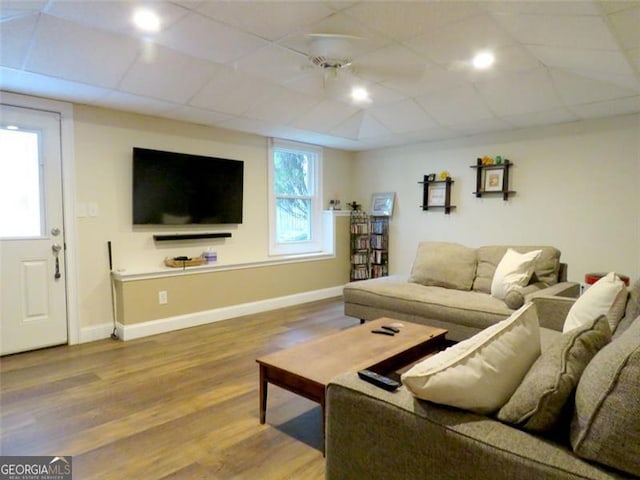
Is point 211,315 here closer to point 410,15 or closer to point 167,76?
point 167,76

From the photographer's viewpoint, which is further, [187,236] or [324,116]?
[324,116]

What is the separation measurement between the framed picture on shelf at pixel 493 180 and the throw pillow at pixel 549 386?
3.86 meters

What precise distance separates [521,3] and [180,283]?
3.58 meters

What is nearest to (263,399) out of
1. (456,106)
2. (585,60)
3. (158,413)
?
(158,413)

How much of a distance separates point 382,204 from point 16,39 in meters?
4.37

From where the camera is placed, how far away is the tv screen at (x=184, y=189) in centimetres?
393

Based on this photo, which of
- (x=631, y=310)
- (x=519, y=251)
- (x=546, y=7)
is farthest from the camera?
(x=519, y=251)

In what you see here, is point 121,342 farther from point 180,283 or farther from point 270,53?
point 270,53

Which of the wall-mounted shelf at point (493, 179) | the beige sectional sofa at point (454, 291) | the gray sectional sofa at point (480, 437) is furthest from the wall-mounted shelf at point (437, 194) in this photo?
the gray sectional sofa at point (480, 437)

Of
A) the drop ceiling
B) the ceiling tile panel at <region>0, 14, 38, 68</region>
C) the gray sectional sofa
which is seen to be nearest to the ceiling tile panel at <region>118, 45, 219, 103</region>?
the drop ceiling

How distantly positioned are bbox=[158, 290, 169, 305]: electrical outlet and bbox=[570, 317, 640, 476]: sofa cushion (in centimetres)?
366

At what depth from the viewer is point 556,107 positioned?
3.76 m

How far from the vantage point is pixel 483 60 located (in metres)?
3.01

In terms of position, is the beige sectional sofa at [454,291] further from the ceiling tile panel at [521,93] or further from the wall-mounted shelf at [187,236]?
the wall-mounted shelf at [187,236]
